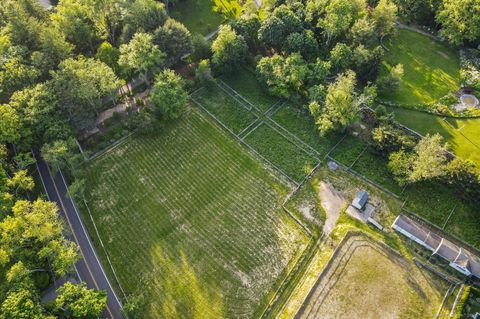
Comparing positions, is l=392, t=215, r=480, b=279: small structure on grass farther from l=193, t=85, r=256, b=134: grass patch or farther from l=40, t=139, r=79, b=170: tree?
l=40, t=139, r=79, b=170: tree

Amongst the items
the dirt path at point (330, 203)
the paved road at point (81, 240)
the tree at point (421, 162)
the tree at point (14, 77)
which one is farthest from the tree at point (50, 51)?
the tree at point (421, 162)

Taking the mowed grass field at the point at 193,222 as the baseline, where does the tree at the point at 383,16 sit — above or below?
above

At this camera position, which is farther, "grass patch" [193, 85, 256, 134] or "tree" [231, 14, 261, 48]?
"tree" [231, 14, 261, 48]

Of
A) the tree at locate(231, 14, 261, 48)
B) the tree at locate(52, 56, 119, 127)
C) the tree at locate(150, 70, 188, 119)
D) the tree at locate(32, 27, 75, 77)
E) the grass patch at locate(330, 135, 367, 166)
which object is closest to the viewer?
the tree at locate(52, 56, 119, 127)

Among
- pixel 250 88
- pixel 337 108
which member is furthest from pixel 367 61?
pixel 250 88

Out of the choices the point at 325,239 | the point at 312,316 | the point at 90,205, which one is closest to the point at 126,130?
the point at 90,205

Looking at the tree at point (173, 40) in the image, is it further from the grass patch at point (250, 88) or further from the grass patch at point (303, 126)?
the grass patch at point (303, 126)

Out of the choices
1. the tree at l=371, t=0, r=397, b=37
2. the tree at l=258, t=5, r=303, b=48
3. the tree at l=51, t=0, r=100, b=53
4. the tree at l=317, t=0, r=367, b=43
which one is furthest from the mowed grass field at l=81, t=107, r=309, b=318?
the tree at l=371, t=0, r=397, b=37
